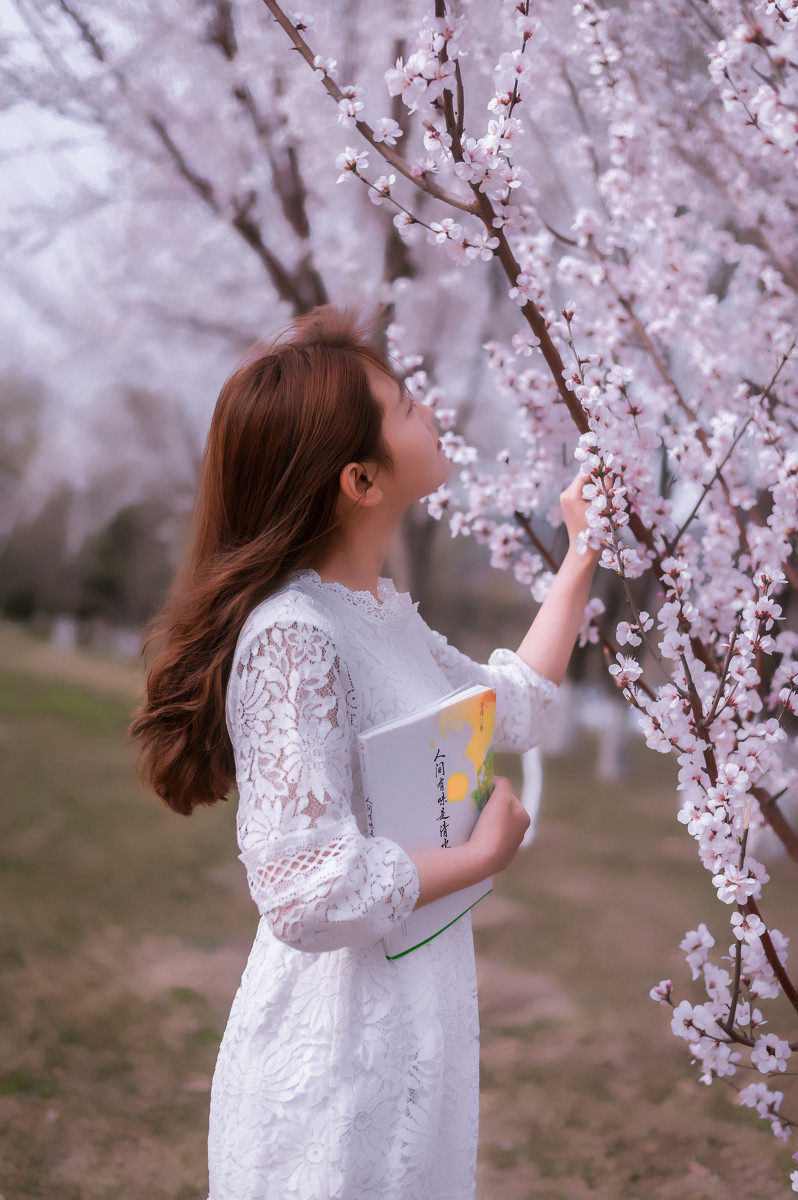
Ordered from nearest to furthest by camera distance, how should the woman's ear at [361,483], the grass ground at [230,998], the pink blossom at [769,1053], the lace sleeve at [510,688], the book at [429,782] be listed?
the book at [429,782]
the woman's ear at [361,483]
the pink blossom at [769,1053]
the lace sleeve at [510,688]
the grass ground at [230,998]

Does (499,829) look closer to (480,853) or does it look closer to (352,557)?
(480,853)

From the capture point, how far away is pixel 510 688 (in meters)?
1.47

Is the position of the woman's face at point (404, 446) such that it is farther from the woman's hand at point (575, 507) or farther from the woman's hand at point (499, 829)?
the woman's hand at point (499, 829)

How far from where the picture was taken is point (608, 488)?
3.71 ft

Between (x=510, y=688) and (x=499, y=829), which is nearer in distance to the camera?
(x=499, y=829)

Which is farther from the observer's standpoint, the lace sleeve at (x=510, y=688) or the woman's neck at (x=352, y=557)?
the lace sleeve at (x=510, y=688)

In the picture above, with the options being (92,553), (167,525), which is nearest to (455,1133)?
(167,525)

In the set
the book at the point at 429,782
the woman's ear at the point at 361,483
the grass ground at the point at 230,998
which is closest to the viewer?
the book at the point at 429,782

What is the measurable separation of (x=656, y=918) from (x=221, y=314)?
451 centimetres

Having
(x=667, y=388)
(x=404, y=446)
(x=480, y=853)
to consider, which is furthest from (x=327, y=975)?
(x=667, y=388)

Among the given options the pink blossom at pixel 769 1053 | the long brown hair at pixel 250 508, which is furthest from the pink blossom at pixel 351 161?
the pink blossom at pixel 769 1053

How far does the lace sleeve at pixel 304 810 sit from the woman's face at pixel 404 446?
0.89 ft

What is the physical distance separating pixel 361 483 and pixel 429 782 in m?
0.39

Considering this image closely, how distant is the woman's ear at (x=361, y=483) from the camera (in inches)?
46.0
